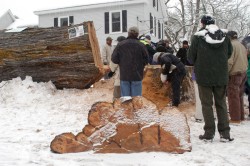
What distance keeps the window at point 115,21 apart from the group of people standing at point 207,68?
1461cm

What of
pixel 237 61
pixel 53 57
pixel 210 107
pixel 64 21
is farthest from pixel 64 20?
pixel 210 107

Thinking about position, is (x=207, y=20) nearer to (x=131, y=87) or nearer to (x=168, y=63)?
(x=168, y=63)

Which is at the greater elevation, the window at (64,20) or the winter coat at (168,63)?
the window at (64,20)

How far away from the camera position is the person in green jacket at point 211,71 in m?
5.13

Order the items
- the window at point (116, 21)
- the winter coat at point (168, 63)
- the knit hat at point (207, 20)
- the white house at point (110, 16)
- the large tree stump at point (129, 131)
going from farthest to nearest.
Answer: the window at point (116, 21), the white house at point (110, 16), the winter coat at point (168, 63), the knit hat at point (207, 20), the large tree stump at point (129, 131)

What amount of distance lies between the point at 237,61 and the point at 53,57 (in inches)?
170

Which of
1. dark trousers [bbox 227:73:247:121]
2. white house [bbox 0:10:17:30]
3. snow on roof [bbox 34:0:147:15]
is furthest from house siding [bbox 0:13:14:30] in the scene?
dark trousers [bbox 227:73:247:121]

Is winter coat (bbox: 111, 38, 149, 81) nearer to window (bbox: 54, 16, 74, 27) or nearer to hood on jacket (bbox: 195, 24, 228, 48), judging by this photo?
hood on jacket (bbox: 195, 24, 228, 48)

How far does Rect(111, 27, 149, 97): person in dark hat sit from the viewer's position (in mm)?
6246

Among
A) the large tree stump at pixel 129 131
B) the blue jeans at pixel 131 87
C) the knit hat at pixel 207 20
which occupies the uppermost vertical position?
the knit hat at pixel 207 20

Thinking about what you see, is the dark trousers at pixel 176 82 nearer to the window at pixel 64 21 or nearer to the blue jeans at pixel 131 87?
the blue jeans at pixel 131 87

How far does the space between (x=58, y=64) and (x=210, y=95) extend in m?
4.50

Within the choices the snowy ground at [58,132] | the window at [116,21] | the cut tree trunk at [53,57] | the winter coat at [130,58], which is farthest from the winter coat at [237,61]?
the window at [116,21]

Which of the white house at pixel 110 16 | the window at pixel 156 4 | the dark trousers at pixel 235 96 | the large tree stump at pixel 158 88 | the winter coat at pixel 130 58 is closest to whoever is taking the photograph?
the winter coat at pixel 130 58
